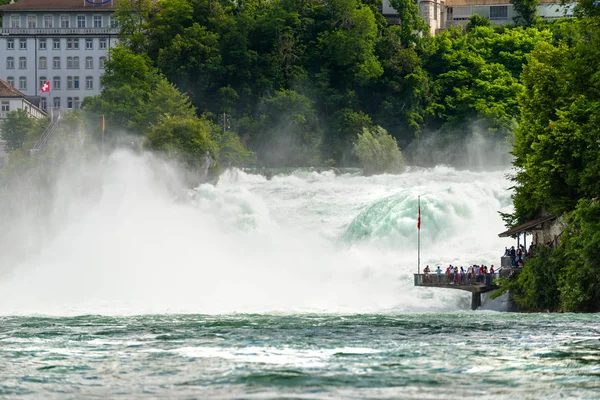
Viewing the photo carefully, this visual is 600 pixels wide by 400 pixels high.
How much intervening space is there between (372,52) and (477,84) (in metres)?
12.5

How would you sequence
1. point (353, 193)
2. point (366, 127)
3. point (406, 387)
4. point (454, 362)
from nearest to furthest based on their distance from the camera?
point (406, 387) < point (454, 362) < point (353, 193) < point (366, 127)

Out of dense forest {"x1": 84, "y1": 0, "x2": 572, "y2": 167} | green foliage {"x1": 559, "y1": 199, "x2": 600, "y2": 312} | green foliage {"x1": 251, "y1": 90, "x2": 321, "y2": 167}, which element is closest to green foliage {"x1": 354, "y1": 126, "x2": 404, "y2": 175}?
dense forest {"x1": 84, "y1": 0, "x2": 572, "y2": 167}

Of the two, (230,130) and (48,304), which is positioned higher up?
(230,130)

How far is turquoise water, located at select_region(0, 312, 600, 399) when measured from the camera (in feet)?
137

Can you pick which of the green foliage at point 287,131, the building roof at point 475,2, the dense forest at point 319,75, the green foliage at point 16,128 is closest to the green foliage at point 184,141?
the dense forest at point 319,75

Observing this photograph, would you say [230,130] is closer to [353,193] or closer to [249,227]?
[353,193]

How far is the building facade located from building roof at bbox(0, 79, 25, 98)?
1799 inches

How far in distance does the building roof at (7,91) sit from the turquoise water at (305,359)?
128160 millimetres

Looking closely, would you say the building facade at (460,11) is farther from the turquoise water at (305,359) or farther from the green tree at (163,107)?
the turquoise water at (305,359)

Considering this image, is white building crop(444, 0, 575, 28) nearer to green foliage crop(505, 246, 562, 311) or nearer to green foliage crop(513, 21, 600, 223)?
green foliage crop(513, 21, 600, 223)

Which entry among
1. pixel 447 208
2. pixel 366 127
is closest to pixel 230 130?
pixel 366 127

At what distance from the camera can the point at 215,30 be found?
584 ft

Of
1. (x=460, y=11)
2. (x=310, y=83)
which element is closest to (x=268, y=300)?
(x=310, y=83)

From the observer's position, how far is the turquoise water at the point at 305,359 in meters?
41.8
